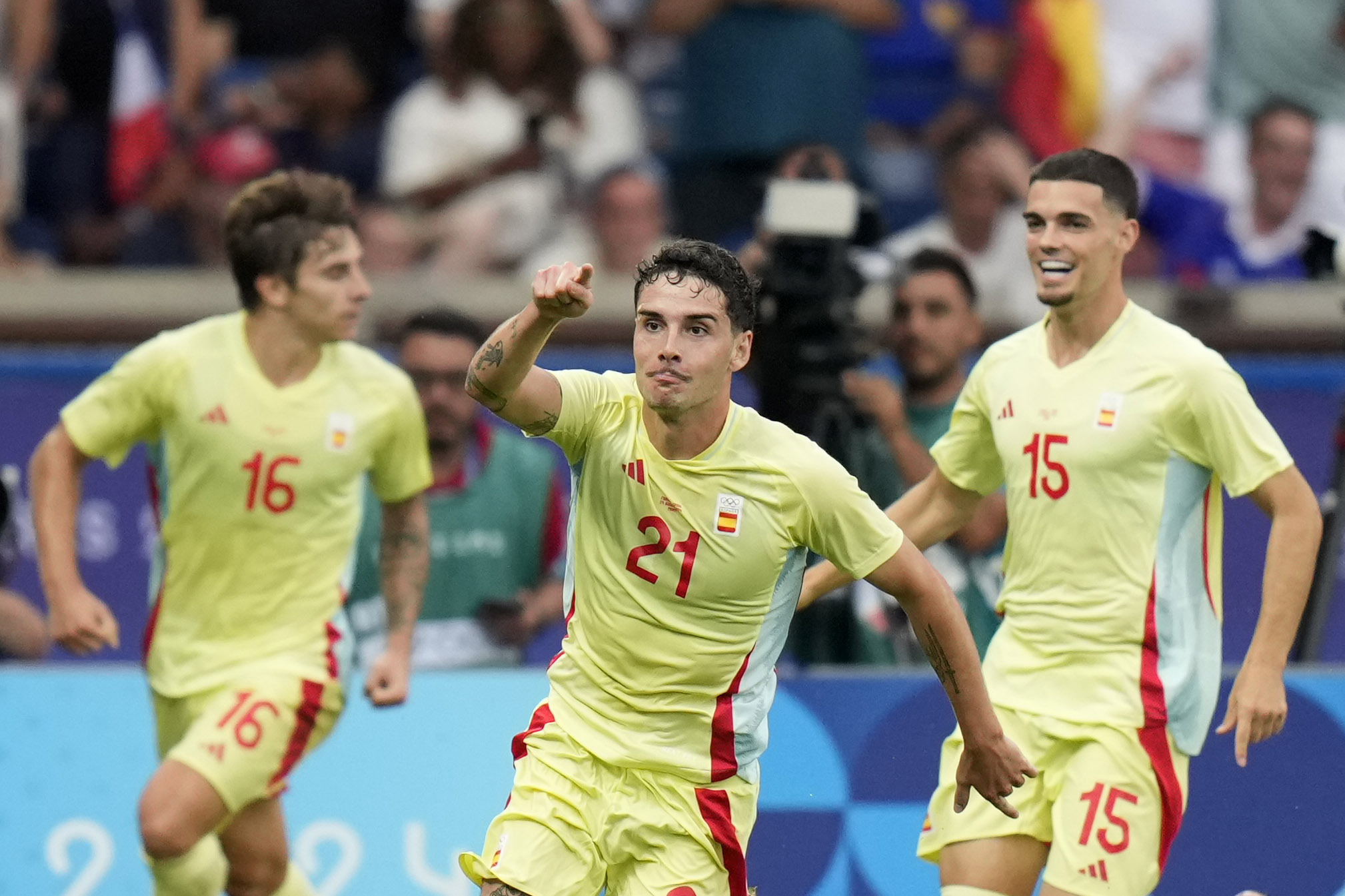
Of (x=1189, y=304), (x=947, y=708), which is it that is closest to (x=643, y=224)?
(x=1189, y=304)

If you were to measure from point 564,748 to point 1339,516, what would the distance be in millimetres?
3673

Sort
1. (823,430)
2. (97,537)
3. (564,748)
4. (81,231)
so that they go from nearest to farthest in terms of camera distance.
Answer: (564,748)
(823,430)
(97,537)
(81,231)

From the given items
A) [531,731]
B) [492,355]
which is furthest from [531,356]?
[531,731]

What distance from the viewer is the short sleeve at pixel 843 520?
4789mm

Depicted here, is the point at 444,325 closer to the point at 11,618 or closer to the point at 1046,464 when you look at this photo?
the point at 11,618

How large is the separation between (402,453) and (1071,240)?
239 cm

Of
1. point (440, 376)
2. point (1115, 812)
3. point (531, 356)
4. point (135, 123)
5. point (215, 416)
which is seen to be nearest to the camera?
point (531, 356)

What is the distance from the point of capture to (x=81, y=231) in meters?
10.3

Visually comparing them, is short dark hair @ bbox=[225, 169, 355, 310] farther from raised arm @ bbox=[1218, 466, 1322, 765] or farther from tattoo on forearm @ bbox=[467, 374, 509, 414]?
raised arm @ bbox=[1218, 466, 1322, 765]

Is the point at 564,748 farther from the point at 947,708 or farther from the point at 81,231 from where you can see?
the point at 81,231

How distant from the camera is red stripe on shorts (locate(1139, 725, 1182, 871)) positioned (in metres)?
5.36

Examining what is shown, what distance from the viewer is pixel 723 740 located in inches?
196

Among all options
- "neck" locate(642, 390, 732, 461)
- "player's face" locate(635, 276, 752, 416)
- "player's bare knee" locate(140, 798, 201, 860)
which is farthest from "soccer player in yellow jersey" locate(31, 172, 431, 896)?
"player's face" locate(635, 276, 752, 416)

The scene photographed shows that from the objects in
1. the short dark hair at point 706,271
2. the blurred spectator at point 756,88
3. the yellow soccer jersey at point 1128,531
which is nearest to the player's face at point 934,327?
the blurred spectator at point 756,88
